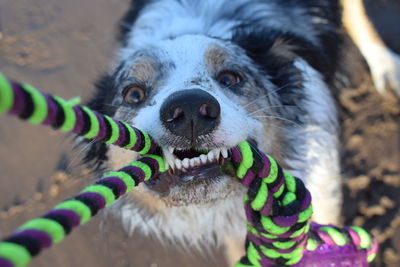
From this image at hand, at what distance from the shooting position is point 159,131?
1.34 m

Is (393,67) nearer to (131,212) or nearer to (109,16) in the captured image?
(131,212)

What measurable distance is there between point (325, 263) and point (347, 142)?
1784 millimetres

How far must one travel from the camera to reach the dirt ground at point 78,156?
2844 millimetres

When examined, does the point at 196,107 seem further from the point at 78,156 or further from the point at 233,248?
the point at 233,248

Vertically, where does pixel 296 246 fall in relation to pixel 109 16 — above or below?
below

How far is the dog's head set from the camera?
1.31 m

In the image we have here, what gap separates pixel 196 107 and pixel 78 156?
A: 121 cm

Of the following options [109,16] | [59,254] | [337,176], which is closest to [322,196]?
[337,176]

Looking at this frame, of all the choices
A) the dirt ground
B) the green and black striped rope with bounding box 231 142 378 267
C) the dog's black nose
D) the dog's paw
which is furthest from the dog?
the dog's paw

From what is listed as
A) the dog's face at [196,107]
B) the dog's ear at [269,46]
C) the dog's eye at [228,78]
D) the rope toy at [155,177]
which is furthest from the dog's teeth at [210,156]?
the dog's ear at [269,46]

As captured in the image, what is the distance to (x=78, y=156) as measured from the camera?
2.22 meters

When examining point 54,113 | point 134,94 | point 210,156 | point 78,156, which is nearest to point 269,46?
point 134,94

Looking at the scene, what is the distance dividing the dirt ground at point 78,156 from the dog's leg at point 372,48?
13 centimetres

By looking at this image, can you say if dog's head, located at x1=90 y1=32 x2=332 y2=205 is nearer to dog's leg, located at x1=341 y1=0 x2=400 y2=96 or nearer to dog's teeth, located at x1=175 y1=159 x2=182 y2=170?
dog's teeth, located at x1=175 y1=159 x2=182 y2=170
